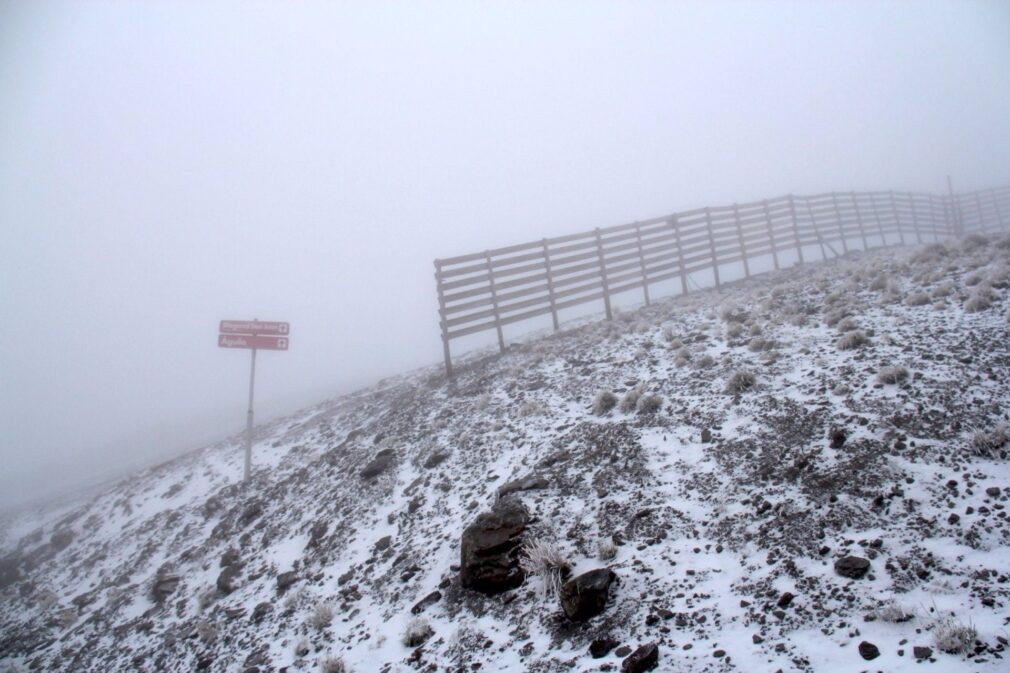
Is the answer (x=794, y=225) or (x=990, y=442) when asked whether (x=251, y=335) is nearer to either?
(x=990, y=442)

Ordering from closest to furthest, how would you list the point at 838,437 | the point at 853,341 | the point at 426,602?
the point at 838,437, the point at 426,602, the point at 853,341

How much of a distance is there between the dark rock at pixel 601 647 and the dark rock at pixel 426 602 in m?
2.43

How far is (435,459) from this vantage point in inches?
373

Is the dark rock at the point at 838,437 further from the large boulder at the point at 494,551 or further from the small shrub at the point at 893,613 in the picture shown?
the large boulder at the point at 494,551

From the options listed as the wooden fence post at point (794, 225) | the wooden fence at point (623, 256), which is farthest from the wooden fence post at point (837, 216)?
the wooden fence post at point (794, 225)

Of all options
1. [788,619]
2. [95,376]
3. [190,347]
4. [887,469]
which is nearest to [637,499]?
[788,619]

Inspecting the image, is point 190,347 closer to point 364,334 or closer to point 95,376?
point 95,376

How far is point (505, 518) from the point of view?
6445 millimetres

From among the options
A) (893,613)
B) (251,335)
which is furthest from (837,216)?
(251,335)

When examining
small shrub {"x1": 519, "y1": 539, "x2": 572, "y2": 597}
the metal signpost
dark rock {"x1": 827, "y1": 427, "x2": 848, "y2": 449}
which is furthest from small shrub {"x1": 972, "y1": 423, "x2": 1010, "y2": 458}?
the metal signpost

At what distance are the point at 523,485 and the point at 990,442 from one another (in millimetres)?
5764

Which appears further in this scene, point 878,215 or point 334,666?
point 878,215

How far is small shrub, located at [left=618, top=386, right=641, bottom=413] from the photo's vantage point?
346 inches

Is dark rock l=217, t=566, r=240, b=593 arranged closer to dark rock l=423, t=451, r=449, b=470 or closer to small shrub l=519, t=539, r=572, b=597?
dark rock l=423, t=451, r=449, b=470
